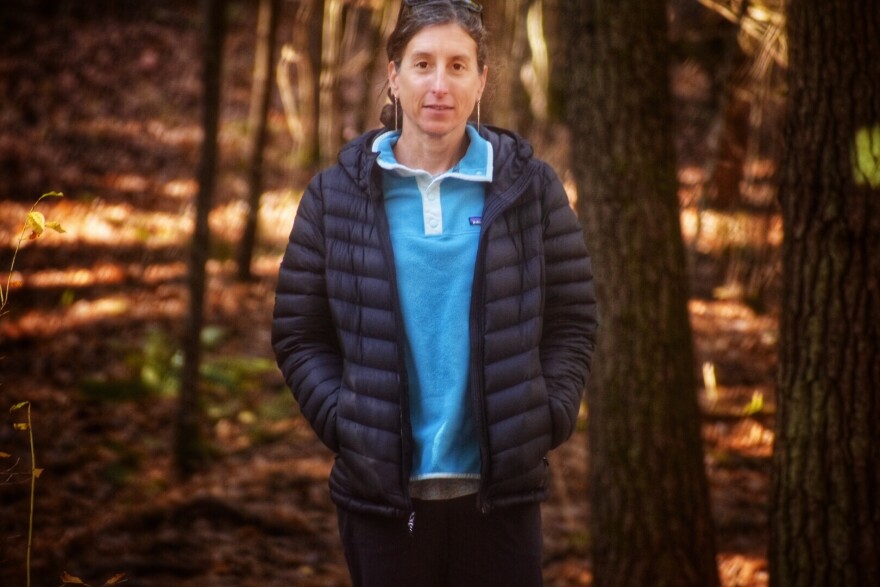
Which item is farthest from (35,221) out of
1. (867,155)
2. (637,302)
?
(867,155)

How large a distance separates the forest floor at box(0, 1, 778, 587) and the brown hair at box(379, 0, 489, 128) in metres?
1.40

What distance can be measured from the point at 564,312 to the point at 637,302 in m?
2.05

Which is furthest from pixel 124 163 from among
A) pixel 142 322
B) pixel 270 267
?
pixel 142 322

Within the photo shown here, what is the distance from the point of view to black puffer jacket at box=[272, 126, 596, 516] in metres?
2.27

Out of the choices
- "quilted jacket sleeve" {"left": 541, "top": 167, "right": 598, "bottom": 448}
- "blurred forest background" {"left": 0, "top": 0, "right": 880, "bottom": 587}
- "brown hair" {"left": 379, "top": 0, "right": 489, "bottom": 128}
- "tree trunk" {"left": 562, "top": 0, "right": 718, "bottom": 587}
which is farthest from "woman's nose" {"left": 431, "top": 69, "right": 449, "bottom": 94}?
Answer: "tree trunk" {"left": 562, "top": 0, "right": 718, "bottom": 587}

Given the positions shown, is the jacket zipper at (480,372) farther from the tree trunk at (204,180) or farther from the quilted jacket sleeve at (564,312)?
the tree trunk at (204,180)

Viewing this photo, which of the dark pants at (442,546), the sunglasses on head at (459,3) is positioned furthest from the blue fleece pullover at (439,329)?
the sunglasses on head at (459,3)

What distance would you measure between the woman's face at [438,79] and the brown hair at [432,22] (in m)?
0.02

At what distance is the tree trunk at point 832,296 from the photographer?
350 centimetres

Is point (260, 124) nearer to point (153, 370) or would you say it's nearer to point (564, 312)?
point (153, 370)

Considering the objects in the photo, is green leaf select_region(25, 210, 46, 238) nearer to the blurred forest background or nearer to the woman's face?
the blurred forest background

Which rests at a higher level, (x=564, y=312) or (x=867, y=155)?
(x=867, y=155)

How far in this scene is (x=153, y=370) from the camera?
28.4 feet

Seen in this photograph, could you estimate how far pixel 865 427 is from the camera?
358 cm
